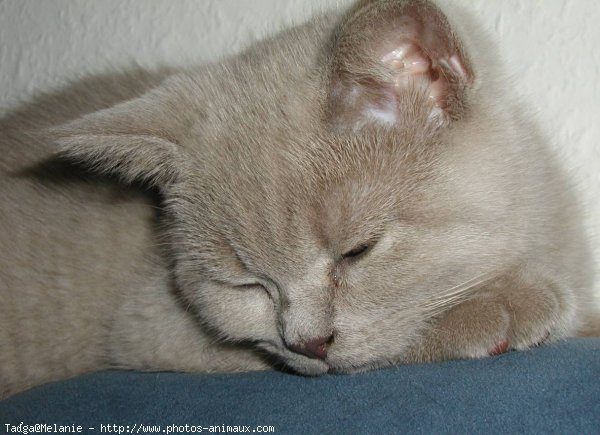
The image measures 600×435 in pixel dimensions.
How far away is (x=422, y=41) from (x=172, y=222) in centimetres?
47

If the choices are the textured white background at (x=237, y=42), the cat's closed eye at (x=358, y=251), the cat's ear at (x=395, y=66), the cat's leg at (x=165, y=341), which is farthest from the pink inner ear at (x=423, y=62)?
the cat's leg at (x=165, y=341)

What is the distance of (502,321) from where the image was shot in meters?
0.83

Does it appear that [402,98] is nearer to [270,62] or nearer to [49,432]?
[270,62]

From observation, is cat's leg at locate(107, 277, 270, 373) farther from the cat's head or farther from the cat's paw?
the cat's paw

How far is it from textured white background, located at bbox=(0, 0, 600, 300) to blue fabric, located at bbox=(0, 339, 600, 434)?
50 centimetres

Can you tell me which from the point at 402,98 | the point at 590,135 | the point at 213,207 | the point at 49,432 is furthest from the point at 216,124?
the point at 590,135

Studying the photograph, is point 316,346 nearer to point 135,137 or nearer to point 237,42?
point 135,137

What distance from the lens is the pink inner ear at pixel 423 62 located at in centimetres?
74

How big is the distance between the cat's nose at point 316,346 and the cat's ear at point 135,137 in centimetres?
30

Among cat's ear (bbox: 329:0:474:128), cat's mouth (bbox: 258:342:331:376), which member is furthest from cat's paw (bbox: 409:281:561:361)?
cat's ear (bbox: 329:0:474:128)

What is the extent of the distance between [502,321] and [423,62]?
329 millimetres

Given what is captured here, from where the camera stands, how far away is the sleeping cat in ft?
2.70

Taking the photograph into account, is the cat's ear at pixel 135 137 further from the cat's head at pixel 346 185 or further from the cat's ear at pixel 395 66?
the cat's ear at pixel 395 66

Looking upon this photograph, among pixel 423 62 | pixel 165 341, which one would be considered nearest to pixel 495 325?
pixel 423 62
